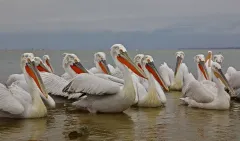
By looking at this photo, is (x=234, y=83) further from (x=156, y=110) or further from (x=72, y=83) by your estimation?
(x=72, y=83)

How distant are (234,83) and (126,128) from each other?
4.88m

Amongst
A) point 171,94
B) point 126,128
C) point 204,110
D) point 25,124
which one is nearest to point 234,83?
point 171,94

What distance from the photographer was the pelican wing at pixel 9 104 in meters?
6.83

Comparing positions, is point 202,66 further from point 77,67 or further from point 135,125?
point 135,125

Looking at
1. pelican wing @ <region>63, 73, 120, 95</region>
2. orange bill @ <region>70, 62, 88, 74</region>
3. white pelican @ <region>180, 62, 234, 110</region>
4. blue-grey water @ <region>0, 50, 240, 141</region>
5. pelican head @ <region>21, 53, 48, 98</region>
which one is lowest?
blue-grey water @ <region>0, 50, 240, 141</region>

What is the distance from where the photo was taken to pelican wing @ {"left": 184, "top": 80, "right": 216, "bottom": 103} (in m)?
8.61

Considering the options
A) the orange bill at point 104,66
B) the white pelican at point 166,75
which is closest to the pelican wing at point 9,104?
the orange bill at point 104,66

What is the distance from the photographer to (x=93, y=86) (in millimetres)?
7574

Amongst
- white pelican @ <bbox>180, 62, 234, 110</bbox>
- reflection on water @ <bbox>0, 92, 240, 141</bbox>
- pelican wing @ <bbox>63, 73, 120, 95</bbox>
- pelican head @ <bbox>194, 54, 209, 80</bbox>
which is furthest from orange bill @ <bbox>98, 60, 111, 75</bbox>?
pelican wing @ <bbox>63, 73, 120, 95</bbox>

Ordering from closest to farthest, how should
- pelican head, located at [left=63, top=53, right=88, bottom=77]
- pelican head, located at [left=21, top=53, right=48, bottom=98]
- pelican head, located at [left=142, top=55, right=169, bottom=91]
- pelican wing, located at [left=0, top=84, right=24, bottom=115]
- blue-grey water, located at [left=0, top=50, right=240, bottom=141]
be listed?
blue-grey water, located at [left=0, top=50, right=240, bottom=141], pelican wing, located at [left=0, top=84, right=24, bottom=115], pelican head, located at [left=21, top=53, right=48, bottom=98], pelican head, located at [left=142, top=55, right=169, bottom=91], pelican head, located at [left=63, top=53, right=88, bottom=77]

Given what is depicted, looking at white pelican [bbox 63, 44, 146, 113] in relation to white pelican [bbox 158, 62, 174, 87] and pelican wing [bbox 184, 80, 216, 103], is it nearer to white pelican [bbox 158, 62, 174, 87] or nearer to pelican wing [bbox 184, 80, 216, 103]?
pelican wing [bbox 184, 80, 216, 103]

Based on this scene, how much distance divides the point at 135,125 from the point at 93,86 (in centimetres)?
116

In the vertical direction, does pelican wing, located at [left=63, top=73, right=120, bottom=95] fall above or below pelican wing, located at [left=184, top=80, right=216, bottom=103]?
above

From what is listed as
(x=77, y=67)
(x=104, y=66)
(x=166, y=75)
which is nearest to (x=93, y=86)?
(x=77, y=67)
